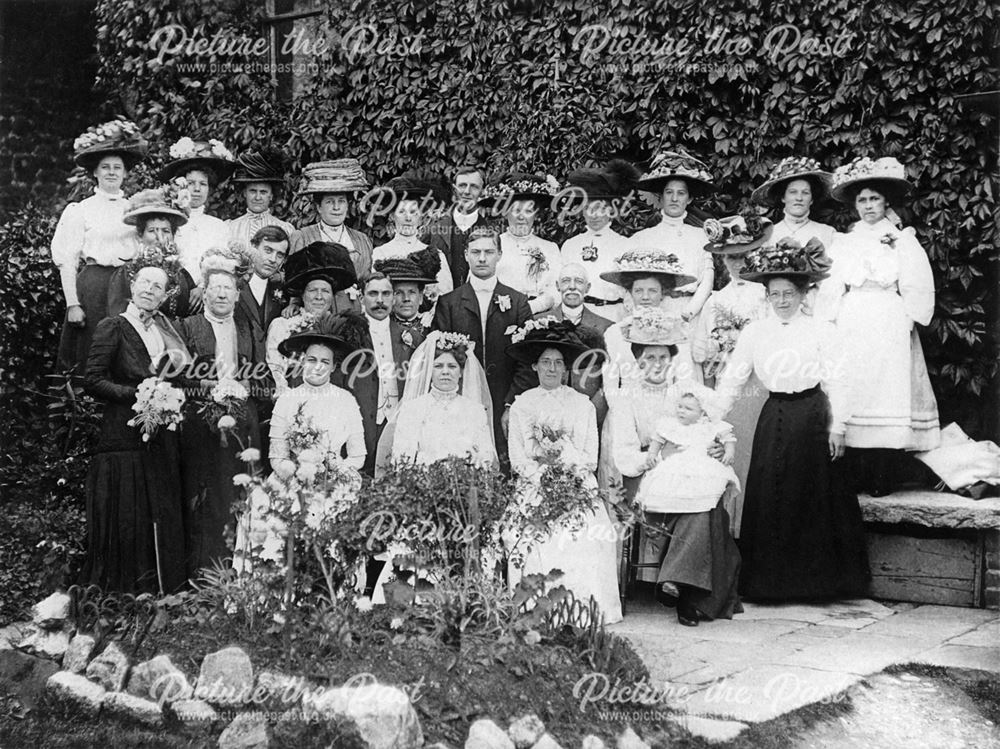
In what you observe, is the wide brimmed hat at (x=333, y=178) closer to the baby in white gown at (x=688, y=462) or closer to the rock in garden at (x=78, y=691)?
the baby in white gown at (x=688, y=462)

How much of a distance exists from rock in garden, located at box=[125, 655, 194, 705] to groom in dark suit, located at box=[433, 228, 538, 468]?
9.43ft

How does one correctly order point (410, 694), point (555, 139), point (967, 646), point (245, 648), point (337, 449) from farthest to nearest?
point (555, 139)
point (337, 449)
point (967, 646)
point (245, 648)
point (410, 694)

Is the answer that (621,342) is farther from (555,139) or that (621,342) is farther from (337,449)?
(555,139)

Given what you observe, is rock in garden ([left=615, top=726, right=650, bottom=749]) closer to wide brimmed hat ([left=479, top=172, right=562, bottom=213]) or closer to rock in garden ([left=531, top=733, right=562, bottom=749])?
rock in garden ([left=531, top=733, right=562, bottom=749])

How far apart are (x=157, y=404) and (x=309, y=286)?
5.16 feet

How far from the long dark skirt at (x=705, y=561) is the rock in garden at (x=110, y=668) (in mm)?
2906

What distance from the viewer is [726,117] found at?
8.76 m

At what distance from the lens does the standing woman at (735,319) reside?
24.2ft

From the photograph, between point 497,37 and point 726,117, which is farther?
point 497,37

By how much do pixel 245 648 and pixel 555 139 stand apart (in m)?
5.57

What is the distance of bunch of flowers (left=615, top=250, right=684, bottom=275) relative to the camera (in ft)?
23.7

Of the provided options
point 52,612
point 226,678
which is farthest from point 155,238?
point 226,678

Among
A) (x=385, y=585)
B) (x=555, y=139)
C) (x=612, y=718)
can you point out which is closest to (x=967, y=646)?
(x=612, y=718)

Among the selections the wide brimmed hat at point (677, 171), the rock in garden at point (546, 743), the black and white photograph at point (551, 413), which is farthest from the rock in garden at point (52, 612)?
the wide brimmed hat at point (677, 171)
